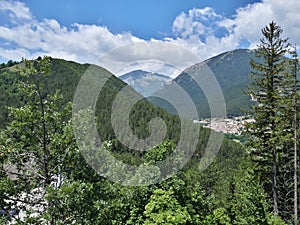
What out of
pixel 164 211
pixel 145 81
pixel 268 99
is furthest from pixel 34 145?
pixel 268 99

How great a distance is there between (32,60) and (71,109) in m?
1.45

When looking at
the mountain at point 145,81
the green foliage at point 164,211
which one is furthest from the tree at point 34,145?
the mountain at point 145,81

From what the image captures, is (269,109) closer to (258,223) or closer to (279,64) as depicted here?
(279,64)

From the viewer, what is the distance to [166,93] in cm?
1070

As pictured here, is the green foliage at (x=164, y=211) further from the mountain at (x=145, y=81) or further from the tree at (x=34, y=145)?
the mountain at (x=145, y=81)

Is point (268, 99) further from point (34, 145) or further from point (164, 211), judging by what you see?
point (34, 145)

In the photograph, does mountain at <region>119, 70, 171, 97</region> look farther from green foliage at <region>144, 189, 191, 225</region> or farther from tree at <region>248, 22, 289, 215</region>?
tree at <region>248, 22, 289, 215</region>

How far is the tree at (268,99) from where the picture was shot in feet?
57.7

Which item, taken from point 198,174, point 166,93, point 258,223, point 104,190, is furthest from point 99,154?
point 198,174

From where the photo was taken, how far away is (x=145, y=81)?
1218 centimetres

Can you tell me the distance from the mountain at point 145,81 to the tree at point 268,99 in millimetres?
8563

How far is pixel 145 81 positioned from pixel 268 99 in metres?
9.16

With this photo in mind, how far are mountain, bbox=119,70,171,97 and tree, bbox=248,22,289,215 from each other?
8.56 m

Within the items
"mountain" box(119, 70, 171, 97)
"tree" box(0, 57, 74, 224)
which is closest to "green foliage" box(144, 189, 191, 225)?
"tree" box(0, 57, 74, 224)
